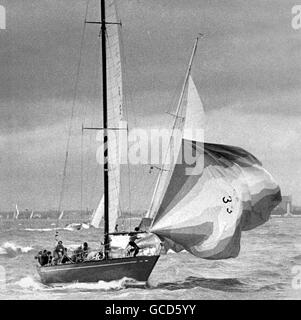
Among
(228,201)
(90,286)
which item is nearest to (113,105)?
(228,201)

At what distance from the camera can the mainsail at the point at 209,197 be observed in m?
19.1

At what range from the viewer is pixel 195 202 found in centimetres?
1927

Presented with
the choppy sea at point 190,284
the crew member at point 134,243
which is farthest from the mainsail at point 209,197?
the choppy sea at point 190,284

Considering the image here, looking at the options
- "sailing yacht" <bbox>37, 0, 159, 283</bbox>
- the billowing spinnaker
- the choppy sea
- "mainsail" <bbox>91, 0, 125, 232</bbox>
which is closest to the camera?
the choppy sea

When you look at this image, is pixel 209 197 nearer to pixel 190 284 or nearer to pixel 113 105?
pixel 190 284

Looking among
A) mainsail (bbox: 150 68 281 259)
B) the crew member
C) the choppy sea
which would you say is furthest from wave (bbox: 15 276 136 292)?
mainsail (bbox: 150 68 281 259)

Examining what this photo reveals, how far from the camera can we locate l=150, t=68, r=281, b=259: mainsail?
752 inches

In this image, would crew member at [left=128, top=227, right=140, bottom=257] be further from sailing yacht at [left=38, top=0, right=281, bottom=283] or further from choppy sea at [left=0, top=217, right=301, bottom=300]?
choppy sea at [left=0, top=217, right=301, bottom=300]

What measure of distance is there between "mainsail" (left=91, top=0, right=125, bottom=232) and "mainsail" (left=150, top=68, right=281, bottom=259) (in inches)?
64.6

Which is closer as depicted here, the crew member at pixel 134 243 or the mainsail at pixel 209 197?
the mainsail at pixel 209 197

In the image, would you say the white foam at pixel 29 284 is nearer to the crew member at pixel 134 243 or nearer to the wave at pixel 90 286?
the wave at pixel 90 286

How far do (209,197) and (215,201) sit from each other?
7.3 inches

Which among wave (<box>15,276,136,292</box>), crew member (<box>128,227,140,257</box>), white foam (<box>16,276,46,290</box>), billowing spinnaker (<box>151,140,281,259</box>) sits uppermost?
billowing spinnaker (<box>151,140,281,259</box>)

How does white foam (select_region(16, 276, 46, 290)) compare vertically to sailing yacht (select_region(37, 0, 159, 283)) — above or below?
below
